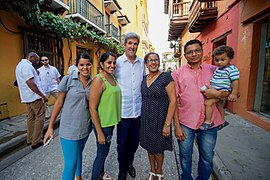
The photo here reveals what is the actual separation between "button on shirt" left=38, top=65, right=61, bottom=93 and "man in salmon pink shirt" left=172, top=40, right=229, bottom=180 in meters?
4.32

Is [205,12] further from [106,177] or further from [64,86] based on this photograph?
[106,177]

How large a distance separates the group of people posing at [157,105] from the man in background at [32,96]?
65.9 inches

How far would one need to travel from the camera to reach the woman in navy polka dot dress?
184 centimetres

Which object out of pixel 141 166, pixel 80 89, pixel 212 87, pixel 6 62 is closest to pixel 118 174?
pixel 141 166

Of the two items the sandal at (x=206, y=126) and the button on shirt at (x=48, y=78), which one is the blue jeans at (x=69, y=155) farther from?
the button on shirt at (x=48, y=78)

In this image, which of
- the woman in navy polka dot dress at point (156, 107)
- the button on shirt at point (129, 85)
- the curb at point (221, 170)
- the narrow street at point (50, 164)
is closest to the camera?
the woman in navy polka dot dress at point (156, 107)

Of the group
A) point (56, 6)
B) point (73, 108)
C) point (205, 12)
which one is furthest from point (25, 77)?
point (205, 12)

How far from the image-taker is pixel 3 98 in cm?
460

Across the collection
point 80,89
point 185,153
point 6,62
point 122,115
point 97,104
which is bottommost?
point 185,153

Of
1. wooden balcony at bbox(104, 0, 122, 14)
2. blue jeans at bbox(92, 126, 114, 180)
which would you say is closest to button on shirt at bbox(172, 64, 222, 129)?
blue jeans at bbox(92, 126, 114, 180)

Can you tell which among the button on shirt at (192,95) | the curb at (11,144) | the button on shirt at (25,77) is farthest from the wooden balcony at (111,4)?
the button on shirt at (192,95)

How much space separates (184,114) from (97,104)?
994 mm

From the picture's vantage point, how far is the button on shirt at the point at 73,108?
177cm

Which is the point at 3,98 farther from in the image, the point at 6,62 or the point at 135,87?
the point at 135,87
